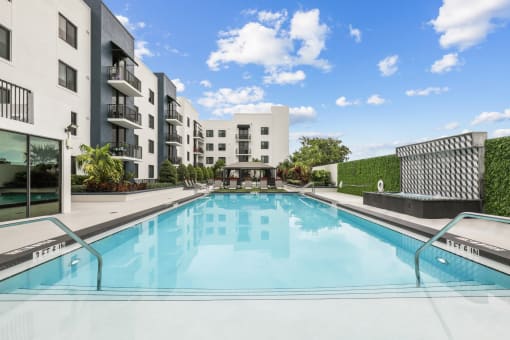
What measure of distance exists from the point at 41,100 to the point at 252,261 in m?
14.2

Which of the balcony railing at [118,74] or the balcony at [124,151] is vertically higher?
the balcony railing at [118,74]

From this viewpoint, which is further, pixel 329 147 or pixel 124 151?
pixel 329 147

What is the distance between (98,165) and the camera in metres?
15.4

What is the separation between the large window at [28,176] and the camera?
28.2 feet

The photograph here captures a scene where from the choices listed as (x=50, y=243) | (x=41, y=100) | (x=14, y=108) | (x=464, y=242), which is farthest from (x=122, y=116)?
(x=464, y=242)

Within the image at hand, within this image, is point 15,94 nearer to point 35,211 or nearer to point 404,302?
point 35,211

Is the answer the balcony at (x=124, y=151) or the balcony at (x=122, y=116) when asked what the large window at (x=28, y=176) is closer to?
the balcony at (x=124, y=151)

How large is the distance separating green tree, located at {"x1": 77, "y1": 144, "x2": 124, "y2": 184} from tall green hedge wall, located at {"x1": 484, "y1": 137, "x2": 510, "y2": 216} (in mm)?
17097

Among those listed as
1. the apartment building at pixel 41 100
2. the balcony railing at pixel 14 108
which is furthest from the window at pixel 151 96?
the balcony railing at pixel 14 108

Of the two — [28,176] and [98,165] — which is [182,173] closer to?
[98,165]

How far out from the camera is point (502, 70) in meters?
14.2

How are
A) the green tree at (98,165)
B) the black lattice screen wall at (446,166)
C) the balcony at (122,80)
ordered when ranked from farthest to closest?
the balcony at (122,80), the green tree at (98,165), the black lattice screen wall at (446,166)

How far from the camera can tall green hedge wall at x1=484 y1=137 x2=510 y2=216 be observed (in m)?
8.55

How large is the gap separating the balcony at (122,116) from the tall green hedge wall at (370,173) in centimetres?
1627
